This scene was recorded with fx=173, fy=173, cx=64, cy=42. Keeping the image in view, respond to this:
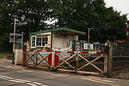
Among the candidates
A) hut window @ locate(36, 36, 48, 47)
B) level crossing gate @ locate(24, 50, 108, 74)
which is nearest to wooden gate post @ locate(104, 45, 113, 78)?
level crossing gate @ locate(24, 50, 108, 74)

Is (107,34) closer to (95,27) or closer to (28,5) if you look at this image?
(95,27)

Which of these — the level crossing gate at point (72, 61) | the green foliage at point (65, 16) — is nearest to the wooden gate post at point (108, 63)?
the level crossing gate at point (72, 61)

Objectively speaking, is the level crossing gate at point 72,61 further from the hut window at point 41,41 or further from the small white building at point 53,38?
the hut window at point 41,41

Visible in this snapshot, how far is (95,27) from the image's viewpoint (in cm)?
4700

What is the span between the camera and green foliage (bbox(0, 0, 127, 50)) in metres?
44.5

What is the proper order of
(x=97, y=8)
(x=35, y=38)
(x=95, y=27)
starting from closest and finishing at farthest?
(x=35, y=38) → (x=95, y=27) → (x=97, y=8)

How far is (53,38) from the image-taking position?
882 inches

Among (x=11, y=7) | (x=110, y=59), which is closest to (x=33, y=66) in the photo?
(x=110, y=59)

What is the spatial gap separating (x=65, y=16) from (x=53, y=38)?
1046 inches

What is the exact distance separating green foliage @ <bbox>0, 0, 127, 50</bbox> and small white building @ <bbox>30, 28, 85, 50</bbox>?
63.6 ft

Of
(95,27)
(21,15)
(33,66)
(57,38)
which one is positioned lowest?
(33,66)

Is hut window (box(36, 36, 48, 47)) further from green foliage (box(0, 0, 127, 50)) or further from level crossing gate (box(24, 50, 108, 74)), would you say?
green foliage (box(0, 0, 127, 50))

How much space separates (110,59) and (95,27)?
37.1 m

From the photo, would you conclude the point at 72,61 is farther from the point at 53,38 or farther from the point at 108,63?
the point at 53,38
